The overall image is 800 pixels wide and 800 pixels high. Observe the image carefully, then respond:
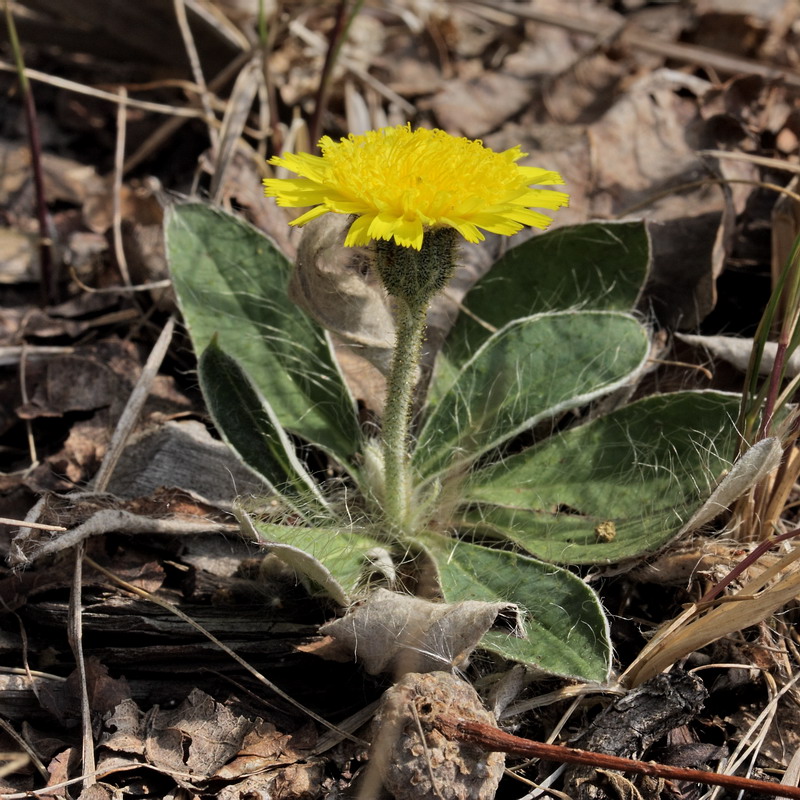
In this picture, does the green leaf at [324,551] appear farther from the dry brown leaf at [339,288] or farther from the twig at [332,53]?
the twig at [332,53]

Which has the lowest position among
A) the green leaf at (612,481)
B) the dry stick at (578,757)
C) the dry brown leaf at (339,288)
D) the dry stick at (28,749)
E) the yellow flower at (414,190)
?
the dry stick at (28,749)

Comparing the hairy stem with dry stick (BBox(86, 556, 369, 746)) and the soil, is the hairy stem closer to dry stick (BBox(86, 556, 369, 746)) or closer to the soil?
the soil

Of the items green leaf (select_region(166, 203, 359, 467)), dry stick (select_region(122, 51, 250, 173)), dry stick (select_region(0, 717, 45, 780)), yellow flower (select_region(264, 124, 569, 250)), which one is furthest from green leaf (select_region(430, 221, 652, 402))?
dry stick (select_region(122, 51, 250, 173))

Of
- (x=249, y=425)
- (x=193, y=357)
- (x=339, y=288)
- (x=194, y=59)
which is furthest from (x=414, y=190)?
(x=194, y=59)

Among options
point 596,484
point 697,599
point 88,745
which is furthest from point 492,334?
point 88,745

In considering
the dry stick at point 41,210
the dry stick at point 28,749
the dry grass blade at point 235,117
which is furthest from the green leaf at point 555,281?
the dry stick at point 41,210

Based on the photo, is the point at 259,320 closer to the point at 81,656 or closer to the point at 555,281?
the point at 555,281
